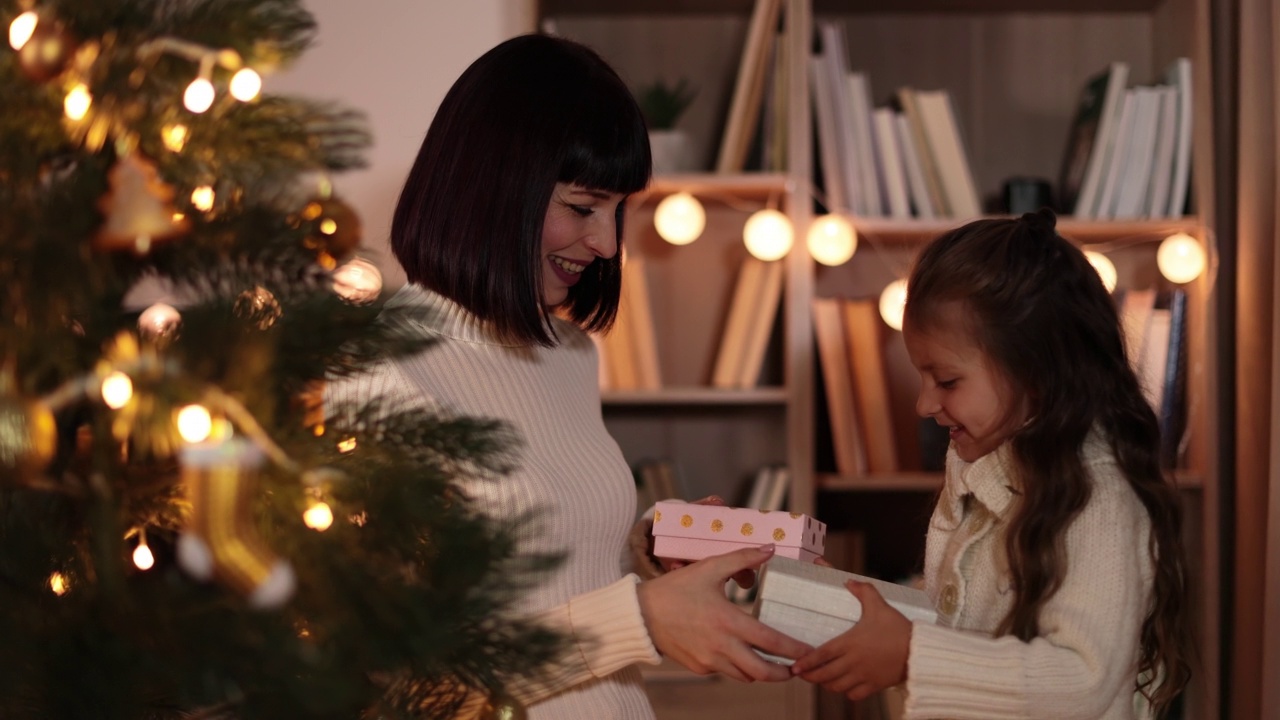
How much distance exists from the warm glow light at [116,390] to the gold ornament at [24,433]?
0.02 metres

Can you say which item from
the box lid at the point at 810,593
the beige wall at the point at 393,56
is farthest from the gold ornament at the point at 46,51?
the beige wall at the point at 393,56

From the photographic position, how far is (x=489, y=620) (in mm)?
448

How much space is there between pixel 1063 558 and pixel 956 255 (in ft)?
1.21

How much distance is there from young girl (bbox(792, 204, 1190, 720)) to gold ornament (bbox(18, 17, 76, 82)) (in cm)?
80

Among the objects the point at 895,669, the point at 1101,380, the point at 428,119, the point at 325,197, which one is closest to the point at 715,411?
the point at 428,119

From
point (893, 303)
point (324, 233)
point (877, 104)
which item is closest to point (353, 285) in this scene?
point (324, 233)

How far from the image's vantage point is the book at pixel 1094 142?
7.37 feet

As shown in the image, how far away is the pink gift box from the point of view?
4.01 feet

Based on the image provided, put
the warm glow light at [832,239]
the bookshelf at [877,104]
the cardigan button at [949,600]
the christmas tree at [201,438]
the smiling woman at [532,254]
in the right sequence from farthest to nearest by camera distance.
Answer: the bookshelf at [877,104] < the warm glow light at [832,239] < the cardigan button at [949,600] < the smiling woman at [532,254] < the christmas tree at [201,438]

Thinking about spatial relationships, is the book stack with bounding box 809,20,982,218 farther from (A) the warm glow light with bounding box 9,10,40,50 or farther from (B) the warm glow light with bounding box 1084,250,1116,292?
(A) the warm glow light with bounding box 9,10,40,50

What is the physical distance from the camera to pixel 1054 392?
3.97 feet

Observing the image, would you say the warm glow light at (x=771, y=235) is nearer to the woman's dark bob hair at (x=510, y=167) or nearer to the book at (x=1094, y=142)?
the book at (x=1094, y=142)

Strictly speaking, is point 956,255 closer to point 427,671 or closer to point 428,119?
point 427,671

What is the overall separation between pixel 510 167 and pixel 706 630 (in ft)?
1.63
